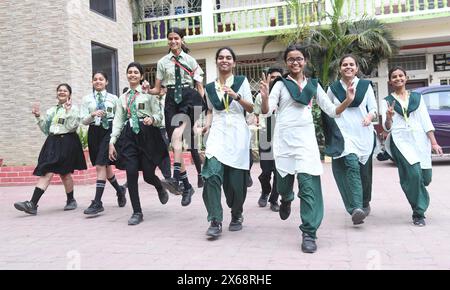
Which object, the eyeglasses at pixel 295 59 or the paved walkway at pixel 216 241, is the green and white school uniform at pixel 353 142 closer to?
the paved walkway at pixel 216 241

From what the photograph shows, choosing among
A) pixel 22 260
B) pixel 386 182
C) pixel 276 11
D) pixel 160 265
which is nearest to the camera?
pixel 160 265

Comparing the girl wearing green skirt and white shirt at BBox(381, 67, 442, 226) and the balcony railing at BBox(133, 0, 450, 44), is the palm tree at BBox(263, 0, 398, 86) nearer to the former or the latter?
the balcony railing at BBox(133, 0, 450, 44)

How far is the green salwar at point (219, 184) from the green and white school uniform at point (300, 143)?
425 millimetres

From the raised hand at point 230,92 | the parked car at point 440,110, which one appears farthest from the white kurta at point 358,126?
the parked car at point 440,110

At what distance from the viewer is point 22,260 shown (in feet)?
13.3

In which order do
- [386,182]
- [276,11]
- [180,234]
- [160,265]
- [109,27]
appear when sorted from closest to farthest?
[160,265], [180,234], [386,182], [109,27], [276,11]

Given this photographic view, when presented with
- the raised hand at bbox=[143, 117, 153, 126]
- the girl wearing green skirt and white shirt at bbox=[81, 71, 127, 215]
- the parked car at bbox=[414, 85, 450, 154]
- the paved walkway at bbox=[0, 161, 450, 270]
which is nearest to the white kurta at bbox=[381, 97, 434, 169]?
the paved walkway at bbox=[0, 161, 450, 270]

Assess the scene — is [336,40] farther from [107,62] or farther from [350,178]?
[350,178]

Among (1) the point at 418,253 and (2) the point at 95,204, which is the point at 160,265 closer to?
(1) the point at 418,253

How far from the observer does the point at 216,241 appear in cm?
454

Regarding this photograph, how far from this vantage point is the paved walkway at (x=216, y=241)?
12.5 ft

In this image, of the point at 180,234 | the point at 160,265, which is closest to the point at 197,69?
the point at 180,234

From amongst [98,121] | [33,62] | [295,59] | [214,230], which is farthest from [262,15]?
[214,230]
